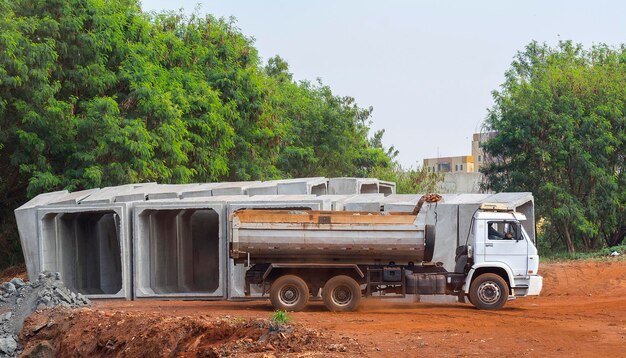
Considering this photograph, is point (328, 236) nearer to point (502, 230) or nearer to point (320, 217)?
point (320, 217)

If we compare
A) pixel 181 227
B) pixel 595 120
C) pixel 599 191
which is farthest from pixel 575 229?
pixel 181 227

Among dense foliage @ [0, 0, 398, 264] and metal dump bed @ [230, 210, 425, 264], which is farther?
dense foliage @ [0, 0, 398, 264]

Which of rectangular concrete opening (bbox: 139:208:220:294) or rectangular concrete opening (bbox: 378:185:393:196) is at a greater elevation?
rectangular concrete opening (bbox: 378:185:393:196)

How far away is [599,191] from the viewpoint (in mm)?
40562

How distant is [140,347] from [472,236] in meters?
8.61

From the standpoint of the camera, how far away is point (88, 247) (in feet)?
106

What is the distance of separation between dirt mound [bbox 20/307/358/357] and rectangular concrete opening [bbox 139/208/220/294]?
18.7 feet

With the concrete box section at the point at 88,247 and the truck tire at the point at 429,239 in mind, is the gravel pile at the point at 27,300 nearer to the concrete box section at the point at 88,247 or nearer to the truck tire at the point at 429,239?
the concrete box section at the point at 88,247

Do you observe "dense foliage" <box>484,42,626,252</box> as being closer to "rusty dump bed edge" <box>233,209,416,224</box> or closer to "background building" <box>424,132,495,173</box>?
"rusty dump bed edge" <box>233,209,416,224</box>

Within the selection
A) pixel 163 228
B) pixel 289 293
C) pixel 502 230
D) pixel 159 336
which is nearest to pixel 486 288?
pixel 502 230

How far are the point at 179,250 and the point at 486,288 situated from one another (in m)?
11.9

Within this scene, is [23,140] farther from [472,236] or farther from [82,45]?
[472,236]

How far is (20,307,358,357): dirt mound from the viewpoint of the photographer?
15398 millimetres

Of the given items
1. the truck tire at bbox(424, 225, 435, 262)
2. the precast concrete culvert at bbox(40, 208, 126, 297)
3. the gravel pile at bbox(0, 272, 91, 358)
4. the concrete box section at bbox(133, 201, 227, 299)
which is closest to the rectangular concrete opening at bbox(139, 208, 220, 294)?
the concrete box section at bbox(133, 201, 227, 299)
